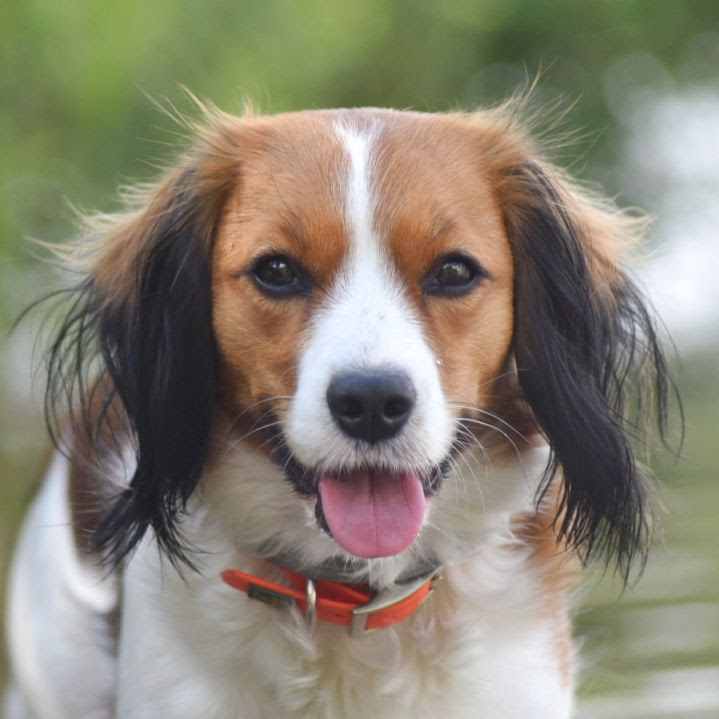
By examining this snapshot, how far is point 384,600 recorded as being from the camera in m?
3.05

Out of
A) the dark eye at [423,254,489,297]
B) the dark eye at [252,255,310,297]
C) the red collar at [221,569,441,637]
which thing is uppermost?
the dark eye at [423,254,489,297]

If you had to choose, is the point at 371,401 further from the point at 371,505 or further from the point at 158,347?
the point at 158,347

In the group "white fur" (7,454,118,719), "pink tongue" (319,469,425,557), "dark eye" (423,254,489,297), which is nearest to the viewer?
"pink tongue" (319,469,425,557)

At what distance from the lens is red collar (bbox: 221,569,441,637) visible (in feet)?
9.95

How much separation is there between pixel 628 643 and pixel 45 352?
2.82 meters

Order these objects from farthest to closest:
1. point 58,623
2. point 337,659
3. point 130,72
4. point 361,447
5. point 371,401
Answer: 1. point 130,72
2. point 58,623
3. point 337,659
4. point 361,447
5. point 371,401

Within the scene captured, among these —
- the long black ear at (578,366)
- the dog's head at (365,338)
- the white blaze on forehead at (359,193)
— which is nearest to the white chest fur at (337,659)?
the dog's head at (365,338)

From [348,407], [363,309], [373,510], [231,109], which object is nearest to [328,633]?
[373,510]

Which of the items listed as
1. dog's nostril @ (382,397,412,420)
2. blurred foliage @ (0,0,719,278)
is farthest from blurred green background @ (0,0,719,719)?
dog's nostril @ (382,397,412,420)

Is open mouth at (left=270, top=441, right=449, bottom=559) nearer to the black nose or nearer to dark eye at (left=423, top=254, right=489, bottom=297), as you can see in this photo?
the black nose

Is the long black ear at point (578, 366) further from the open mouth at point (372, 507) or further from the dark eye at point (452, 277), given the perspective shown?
the open mouth at point (372, 507)

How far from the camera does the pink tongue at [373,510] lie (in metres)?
2.82

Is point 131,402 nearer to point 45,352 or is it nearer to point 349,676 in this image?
point 45,352

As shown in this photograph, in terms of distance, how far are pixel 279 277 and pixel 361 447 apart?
0.40m
